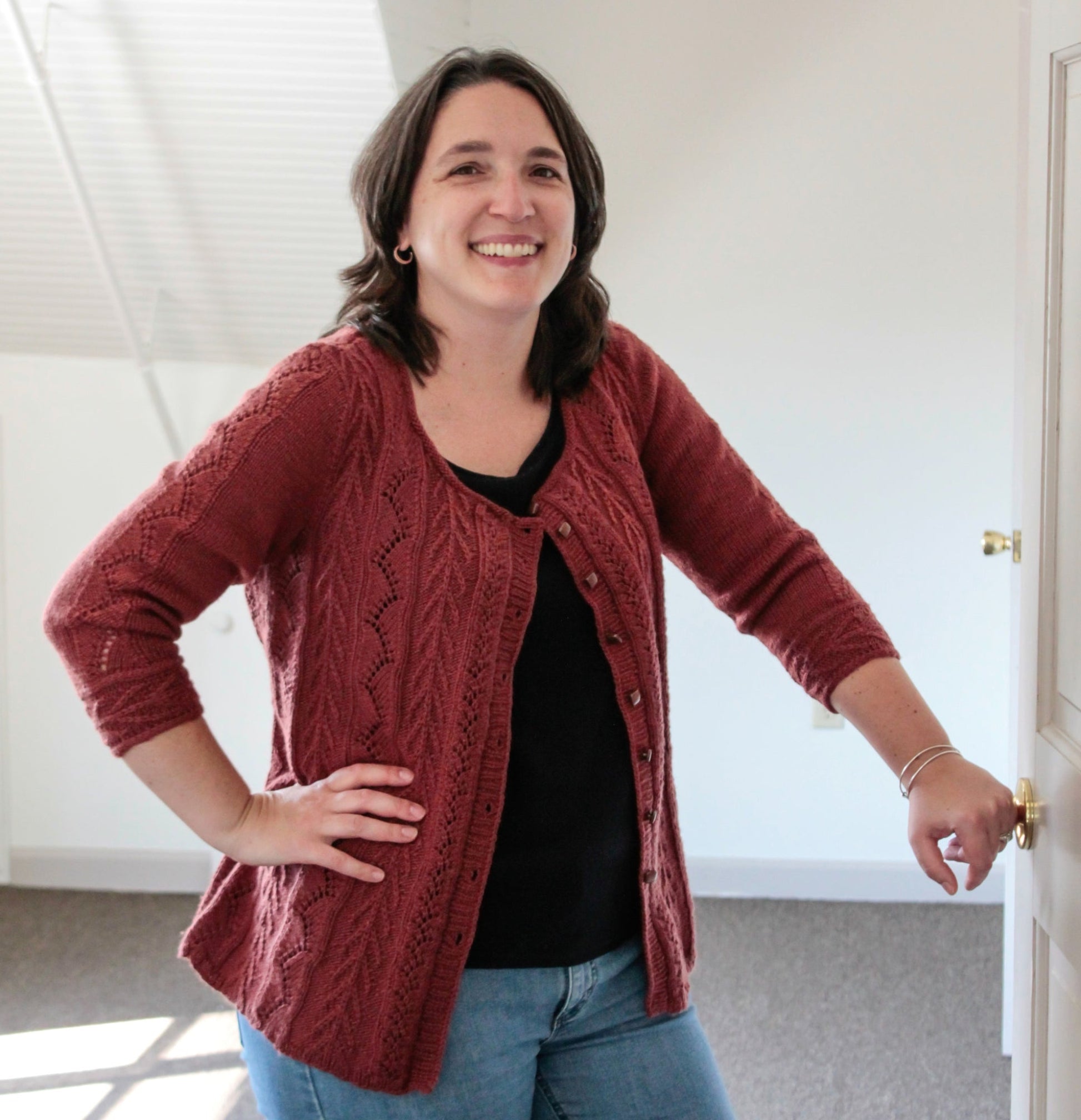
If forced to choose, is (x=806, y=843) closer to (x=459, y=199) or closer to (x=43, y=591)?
(x=43, y=591)

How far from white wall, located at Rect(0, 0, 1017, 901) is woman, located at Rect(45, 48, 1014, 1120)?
6.46ft

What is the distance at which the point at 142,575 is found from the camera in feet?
3.35

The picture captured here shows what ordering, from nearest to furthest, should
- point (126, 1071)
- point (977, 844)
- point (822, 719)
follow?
point (977, 844), point (126, 1071), point (822, 719)

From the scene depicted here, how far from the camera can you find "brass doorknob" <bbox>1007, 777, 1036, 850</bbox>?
3.61 ft

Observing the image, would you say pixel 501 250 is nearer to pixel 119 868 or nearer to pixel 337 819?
pixel 337 819

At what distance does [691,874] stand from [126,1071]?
1.43 meters

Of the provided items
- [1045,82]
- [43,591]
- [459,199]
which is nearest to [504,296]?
[459,199]

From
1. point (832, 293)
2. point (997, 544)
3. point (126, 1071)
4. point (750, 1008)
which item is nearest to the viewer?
point (997, 544)

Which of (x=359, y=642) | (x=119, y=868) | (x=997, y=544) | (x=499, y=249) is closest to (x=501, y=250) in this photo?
(x=499, y=249)

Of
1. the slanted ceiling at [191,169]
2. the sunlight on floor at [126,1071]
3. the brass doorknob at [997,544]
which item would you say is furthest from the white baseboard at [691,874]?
the brass doorknob at [997,544]

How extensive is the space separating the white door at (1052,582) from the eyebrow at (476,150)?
0.42 m

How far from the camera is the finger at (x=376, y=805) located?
1.04m

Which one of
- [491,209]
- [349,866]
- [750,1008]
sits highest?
[491,209]

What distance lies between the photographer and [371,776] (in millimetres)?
1046
